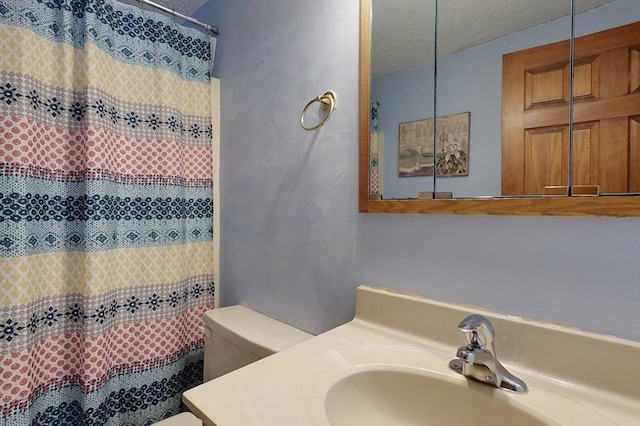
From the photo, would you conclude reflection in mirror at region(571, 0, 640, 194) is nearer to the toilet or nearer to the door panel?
the door panel

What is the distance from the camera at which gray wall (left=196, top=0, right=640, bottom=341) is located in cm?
58

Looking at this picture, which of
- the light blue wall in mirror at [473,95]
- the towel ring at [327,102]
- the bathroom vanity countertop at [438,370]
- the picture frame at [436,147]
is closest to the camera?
the bathroom vanity countertop at [438,370]

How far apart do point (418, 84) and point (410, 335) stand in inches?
25.9

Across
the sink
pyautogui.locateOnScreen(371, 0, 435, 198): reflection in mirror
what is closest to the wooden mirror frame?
pyautogui.locateOnScreen(371, 0, 435, 198): reflection in mirror

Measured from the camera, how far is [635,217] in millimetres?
524

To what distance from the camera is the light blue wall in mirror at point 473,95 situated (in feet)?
1.99

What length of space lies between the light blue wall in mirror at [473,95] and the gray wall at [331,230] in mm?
92

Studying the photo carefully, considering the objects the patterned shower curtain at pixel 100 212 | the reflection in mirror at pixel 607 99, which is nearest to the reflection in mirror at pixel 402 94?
the reflection in mirror at pixel 607 99

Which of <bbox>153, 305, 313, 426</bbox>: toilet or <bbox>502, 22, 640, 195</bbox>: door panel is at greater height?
<bbox>502, 22, 640, 195</bbox>: door panel

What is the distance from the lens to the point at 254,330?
111 centimetres

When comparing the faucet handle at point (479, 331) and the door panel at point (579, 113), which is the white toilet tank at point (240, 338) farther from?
the door panel at point (579, 113)

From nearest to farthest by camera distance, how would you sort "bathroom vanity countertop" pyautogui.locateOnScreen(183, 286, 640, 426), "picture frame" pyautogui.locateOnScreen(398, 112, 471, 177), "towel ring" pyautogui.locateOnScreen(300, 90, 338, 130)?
1. "bathroom vanity countertop" pyautogui.locateOnScreen(183, 286, 640, 426)
2. "picture frame" pyautogui.locateOnScreen(398, 112, 471, 177)
3. "towel ring" pyautogui.locateOnScreen(300, 90, 338, 130)

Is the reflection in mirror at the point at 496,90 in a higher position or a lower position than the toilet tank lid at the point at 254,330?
higher

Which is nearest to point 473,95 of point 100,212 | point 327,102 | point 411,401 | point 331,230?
point 327,102
